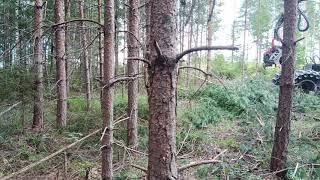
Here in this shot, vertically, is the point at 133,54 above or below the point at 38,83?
above

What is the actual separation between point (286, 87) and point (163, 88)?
4.23m

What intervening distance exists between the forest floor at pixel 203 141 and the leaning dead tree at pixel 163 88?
48.1 inches

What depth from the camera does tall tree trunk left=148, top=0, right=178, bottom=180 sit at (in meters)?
2.55

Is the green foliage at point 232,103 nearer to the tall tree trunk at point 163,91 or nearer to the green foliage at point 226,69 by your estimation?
the tall tree trunk at point 163,91

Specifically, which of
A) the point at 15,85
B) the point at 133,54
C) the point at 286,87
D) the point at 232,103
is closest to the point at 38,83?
the point at 15,85

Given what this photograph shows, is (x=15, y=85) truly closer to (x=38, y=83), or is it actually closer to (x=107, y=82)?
(x=38, y=83)

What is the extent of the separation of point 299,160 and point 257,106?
4983 mm

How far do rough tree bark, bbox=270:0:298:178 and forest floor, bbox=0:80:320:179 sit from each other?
29 centimetres

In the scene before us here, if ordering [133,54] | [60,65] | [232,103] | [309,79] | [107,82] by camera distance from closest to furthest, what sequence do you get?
[107,82], [133,54], [60,65], [232,103], [309,79]

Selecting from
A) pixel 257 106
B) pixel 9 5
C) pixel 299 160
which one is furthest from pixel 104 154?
pixel 9 5

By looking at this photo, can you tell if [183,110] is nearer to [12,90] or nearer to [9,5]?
[12,90]

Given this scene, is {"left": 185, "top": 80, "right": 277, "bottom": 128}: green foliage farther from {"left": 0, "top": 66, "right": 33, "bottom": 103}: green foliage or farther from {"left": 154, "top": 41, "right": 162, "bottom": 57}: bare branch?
Result: {"left": 154, "top": 41, "right": 162, "bottom": 57}: bare branch

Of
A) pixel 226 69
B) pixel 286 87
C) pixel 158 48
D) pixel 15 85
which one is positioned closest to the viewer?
pixel 158 48

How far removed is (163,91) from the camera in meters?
2.57
